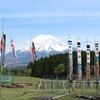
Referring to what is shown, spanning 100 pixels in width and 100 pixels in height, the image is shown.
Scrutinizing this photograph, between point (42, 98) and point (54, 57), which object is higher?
point (54, 57)

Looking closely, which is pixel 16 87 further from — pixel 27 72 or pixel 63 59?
pixel 63 59

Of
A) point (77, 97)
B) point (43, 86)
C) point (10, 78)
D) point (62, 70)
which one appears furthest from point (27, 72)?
point (77, 97)

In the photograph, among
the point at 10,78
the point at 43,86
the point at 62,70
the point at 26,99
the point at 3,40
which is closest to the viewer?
the point at 26,99

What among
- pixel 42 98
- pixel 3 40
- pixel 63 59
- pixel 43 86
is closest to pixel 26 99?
pixel 42 98

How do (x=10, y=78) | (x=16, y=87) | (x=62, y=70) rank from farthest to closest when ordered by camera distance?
1. (x=62, y=70)
2. (x=10, y=78)
3. (x=16, y=87)

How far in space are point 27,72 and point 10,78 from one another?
40.2 m

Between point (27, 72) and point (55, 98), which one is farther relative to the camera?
point (27, 72)

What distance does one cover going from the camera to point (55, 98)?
3294 centimetres

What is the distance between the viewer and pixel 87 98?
34.0 metres

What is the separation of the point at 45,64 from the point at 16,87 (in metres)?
56.2

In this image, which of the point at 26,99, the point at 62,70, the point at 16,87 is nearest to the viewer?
the point at 26,99

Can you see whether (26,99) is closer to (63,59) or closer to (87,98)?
(87,98)

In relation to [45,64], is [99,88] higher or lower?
lower

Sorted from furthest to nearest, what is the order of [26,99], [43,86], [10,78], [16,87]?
[10,78] < [16,87] < [43,86] < [26,99]
